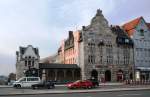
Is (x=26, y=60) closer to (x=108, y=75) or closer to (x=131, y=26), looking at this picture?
(x=108, y=75)

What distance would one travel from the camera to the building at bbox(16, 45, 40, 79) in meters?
77.0

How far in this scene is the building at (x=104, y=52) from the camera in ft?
259

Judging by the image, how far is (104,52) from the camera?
266ft

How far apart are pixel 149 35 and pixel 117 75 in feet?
51.5

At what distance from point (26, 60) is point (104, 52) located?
67.1 ft

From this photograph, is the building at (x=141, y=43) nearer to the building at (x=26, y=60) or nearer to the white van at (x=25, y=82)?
the building at (x=26, y=60)

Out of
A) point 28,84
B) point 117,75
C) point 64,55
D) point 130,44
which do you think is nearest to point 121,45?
point 130,44

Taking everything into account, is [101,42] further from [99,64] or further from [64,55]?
[64,55]

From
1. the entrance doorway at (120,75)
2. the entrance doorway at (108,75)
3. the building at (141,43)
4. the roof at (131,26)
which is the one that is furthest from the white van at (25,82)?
the roof at (131,26)

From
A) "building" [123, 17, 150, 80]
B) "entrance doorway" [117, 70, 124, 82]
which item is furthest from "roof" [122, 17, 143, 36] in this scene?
"entrance doorway" [117, 70, 124, 82]

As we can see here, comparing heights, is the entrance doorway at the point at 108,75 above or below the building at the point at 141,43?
below

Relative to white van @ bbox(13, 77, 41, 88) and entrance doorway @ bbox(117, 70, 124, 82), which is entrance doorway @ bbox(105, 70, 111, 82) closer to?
entrance doorway @ bbox(117, 70, 124, 82)

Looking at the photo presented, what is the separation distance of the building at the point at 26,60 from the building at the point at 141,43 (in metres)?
26.9

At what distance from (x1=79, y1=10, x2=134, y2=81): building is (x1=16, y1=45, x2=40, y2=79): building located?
11.7 metres
